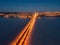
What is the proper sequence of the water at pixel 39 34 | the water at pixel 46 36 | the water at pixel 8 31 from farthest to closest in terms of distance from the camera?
1. the water at pixel 8 31
2. the water at pixel 39 34
3. the water at pixel 46 36

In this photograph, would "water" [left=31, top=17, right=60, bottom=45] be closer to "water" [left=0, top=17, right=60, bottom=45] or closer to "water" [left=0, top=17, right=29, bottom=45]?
"water" [left=0, top=17, right=60, bottom=45]

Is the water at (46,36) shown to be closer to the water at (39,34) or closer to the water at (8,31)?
the water at (39,34)

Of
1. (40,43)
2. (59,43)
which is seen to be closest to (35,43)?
(40,43)

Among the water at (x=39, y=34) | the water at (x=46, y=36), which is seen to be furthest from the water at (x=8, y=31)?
the water at (x=46, y=36)

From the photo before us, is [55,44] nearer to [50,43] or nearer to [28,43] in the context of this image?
[50,43]

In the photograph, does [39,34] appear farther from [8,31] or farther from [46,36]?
[8,31]

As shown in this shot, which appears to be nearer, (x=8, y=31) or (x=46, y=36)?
(x=46, y=36)

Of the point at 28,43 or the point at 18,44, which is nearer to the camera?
the point at 18,44

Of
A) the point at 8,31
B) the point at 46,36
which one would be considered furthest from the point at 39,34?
the point at 8,31

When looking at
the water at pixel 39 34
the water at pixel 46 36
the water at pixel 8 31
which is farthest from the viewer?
the water at pixel 8 31

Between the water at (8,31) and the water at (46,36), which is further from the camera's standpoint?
the water at (8,31)

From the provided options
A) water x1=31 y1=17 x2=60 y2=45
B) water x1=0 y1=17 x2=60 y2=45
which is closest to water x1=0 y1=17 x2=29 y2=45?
water x1=0 y1=17 x2=60 y2=45
